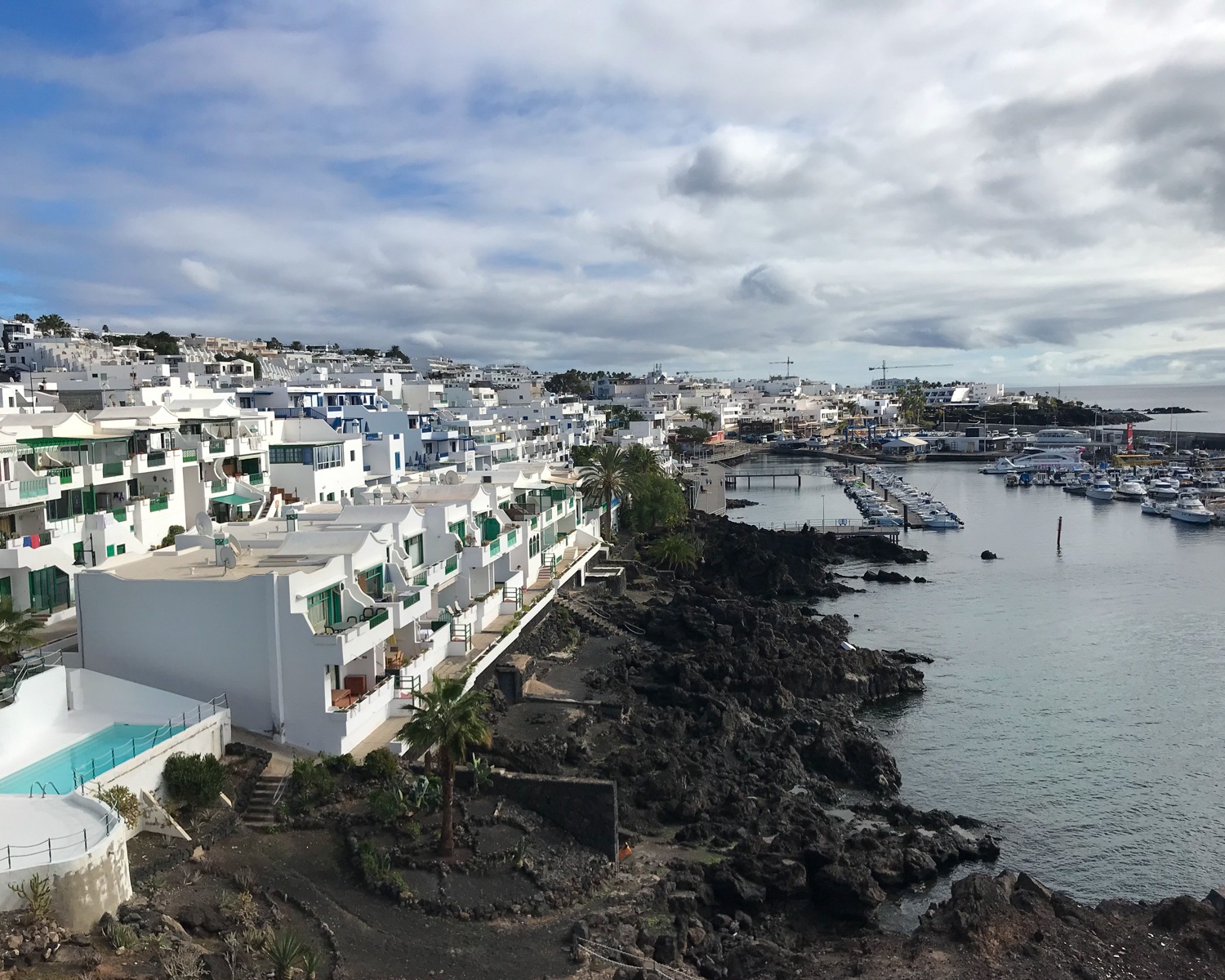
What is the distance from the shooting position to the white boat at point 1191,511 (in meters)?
87.5

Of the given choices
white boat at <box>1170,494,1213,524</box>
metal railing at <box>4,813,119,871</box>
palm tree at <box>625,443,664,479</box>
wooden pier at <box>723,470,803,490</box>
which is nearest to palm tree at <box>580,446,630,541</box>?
palm tree at <box>625,443,664,479</box>

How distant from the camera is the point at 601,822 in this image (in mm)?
22438

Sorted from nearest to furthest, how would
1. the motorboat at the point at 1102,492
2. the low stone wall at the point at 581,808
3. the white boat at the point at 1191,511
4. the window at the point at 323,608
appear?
the low stone wall at the point at 581,808 < the window at the point at 323,608 < the white boat at the point at 1191,511 < the motorboat at the point at 1102,492

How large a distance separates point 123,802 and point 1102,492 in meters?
107

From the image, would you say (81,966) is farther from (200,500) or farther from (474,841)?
(200,500)

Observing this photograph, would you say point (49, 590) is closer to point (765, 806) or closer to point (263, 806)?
point (263, 806)

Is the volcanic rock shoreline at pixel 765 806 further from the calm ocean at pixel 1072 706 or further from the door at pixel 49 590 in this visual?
the door at pixel 49 590

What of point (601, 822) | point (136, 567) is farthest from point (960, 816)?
point (136, 567)

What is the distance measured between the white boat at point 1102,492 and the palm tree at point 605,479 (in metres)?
68.9

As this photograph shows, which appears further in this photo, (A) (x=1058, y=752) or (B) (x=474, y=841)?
(A) (x=1058, y=752)

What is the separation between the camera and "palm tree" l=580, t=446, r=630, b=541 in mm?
55875

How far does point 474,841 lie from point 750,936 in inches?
252

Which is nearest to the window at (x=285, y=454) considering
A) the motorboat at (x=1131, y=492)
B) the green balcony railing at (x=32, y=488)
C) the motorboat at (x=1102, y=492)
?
the green balcony railing at (x=32, y=488)

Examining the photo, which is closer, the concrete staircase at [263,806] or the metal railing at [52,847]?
the metal railing at [52,847]
